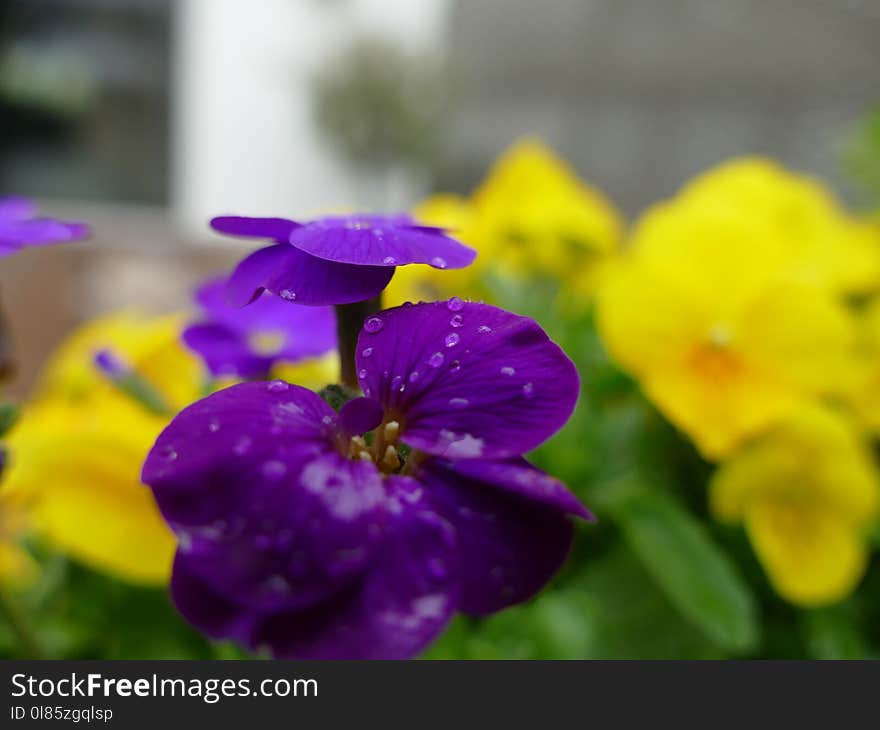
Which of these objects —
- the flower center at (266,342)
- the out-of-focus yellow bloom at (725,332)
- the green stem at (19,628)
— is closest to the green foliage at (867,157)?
the out-of-focus yellow bloom at (725,332)

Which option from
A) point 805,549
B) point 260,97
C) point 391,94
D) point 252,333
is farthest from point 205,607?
point 260,97

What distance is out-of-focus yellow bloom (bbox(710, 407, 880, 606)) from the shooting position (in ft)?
1.02

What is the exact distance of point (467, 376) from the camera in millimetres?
146

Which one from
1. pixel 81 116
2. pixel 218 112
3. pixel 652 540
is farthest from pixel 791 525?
pixel 218 112

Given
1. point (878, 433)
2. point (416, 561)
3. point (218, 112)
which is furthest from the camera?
point (218, 112)

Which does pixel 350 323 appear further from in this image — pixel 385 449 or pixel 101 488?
pixel 101 488

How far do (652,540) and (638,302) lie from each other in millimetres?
90

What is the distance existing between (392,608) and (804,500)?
0.26 metres

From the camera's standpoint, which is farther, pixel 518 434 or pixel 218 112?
pixel 218 112

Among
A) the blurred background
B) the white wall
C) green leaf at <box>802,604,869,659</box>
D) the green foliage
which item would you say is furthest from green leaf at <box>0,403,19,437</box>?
the white wall

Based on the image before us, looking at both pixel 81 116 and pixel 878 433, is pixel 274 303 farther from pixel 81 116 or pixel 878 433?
pixel 81 116

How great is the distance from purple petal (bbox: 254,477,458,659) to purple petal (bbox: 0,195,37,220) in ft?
0.43

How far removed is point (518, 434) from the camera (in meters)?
0.14

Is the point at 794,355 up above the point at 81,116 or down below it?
above
